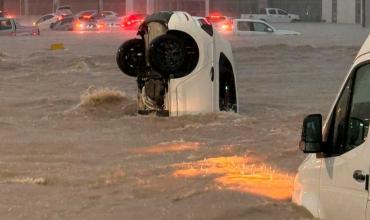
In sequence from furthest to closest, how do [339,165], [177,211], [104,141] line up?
1. [104,141]
2. [177,211]
3. [339,165]

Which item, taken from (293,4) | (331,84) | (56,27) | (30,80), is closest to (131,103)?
(331,84)

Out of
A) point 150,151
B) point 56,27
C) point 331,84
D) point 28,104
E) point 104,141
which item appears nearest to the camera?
point 150,151

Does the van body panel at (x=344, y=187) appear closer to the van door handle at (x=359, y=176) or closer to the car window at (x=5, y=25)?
the van door handle at (x=359, y=176)

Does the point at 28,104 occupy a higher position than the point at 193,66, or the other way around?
the point at 193,66

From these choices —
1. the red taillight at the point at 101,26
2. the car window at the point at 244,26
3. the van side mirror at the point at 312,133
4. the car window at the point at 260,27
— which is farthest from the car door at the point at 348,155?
the red taillight at the point at 101,26

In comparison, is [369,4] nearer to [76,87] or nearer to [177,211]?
[76,87]

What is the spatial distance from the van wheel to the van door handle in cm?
779

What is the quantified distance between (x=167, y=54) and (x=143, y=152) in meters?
1.96

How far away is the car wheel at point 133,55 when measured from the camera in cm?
1280

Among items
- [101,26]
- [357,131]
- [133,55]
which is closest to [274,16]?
[101,26]

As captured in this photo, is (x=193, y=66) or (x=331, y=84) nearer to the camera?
(x=193, y=66)

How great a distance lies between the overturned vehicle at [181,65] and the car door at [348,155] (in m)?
7.30

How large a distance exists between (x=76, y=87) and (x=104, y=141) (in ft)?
29.8

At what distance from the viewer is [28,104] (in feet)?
54.3
